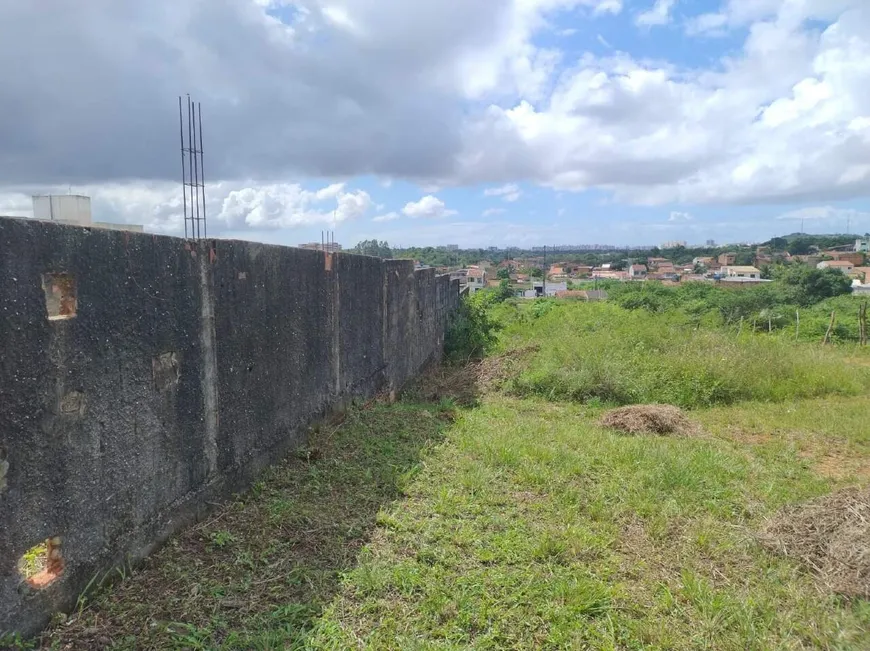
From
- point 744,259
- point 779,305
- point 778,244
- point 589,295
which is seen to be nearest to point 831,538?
point 779,305

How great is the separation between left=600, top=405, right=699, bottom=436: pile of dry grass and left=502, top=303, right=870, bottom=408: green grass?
1.02 m

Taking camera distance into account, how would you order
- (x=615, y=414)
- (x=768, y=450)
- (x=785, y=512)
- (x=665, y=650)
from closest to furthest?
(x=665, y=650)
(x=785, y=512)
(x=768, y=450)
(x=615, y=414)

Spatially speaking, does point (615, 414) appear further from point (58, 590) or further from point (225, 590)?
point (58, 590)

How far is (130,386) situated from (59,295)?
1.60 feet

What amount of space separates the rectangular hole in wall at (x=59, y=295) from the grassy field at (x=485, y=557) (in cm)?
108

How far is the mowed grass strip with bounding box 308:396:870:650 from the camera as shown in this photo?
7.63 feet

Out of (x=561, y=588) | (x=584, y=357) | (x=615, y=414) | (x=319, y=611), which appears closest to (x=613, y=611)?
(x=561, y=588)

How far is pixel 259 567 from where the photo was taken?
8.46ft

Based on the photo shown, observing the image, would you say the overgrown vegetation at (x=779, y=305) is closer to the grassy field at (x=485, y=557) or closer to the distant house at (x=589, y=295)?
the distant house at (x=589, y=295)

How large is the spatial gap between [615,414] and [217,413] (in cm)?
411

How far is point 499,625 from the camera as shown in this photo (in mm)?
2346

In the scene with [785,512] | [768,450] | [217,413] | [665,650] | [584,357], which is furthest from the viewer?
[584,357]

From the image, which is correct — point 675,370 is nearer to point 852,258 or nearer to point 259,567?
point 259,567

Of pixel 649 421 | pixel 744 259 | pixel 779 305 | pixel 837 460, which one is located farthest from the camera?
pixel 744 259
